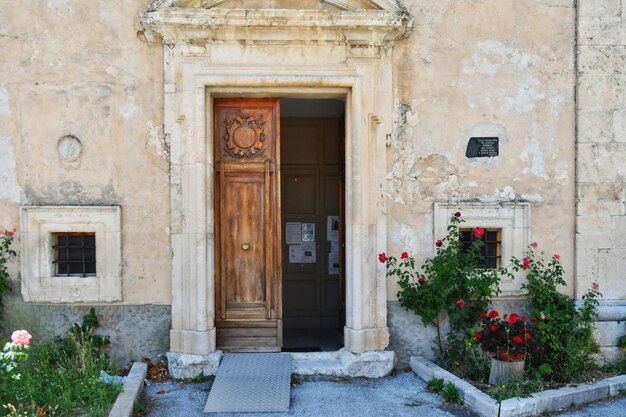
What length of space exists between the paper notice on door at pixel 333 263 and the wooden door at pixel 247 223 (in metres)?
2.09

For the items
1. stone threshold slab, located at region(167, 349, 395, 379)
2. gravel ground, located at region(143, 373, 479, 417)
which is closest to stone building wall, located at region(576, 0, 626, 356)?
gravel ground, located at region(143, 373, 479, 417)

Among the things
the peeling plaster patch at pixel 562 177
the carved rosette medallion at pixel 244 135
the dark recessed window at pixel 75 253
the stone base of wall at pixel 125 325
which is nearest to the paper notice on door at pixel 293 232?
the carved rosette medallion at pixel 244 135

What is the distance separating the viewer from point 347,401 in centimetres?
461

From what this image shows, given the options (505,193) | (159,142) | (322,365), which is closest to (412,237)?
(505,193)

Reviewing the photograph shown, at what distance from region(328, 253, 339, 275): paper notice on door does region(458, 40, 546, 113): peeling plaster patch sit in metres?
3.09

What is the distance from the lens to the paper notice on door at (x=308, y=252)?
25.0ft

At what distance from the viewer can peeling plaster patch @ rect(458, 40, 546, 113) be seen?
5.39 m

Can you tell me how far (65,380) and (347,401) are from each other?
94.1 inches

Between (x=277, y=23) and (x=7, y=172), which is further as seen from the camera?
(x=7, y=172)

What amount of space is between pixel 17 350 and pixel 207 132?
99.7 inches

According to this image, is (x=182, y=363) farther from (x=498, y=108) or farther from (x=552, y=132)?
(x=552, y=132)

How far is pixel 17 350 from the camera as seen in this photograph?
3.96 metres

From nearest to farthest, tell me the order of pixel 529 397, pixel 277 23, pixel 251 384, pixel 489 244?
pixel 529 397 < pixel 251 384 < pixel 277 23 < pixel 489 244

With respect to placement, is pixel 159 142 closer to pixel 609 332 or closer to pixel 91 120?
pixel 91 120
